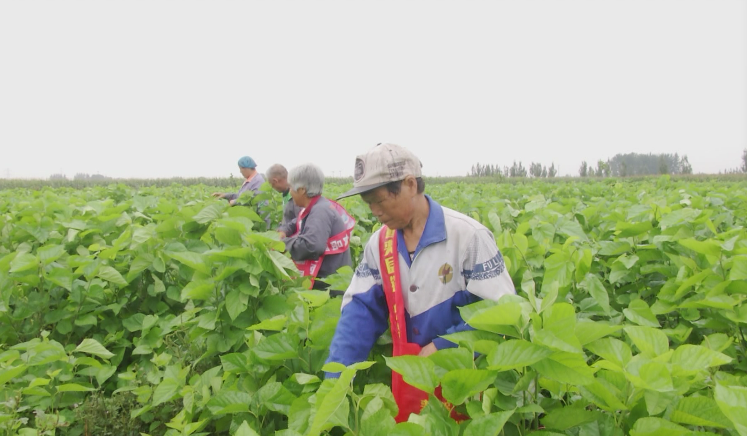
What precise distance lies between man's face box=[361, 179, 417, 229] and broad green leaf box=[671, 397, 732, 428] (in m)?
1.19

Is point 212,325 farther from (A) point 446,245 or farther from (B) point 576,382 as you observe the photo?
(B) point 576,382

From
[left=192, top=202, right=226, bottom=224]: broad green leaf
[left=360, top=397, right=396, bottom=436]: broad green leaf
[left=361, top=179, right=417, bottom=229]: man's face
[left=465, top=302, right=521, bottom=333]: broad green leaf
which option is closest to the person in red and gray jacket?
[left=192, top=202, right=226, bottom=224]: broad green leaf

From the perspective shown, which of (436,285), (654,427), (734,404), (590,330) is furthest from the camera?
(436,285)

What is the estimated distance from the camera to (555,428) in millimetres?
1205

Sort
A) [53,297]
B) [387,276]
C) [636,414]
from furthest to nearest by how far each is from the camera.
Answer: [53,297] → [387,276] → [636,414]

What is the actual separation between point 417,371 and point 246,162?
5.95 meters

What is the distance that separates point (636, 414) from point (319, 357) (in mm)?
1184

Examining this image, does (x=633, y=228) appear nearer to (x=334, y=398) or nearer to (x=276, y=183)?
(x=334, y=398)

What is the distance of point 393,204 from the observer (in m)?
2.01

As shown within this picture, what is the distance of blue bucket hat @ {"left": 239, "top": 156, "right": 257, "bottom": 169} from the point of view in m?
6.65

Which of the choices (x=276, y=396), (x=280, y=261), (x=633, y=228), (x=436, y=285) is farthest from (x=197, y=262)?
(x=633, y=228)

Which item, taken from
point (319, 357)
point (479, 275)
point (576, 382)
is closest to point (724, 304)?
point (479, 275)

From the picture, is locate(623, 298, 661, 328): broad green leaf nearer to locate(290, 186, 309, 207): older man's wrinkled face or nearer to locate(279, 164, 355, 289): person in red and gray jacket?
locate(279, 164, 355, 289): person in red and gray jacket

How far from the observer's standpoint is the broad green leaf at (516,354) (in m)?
1.03
